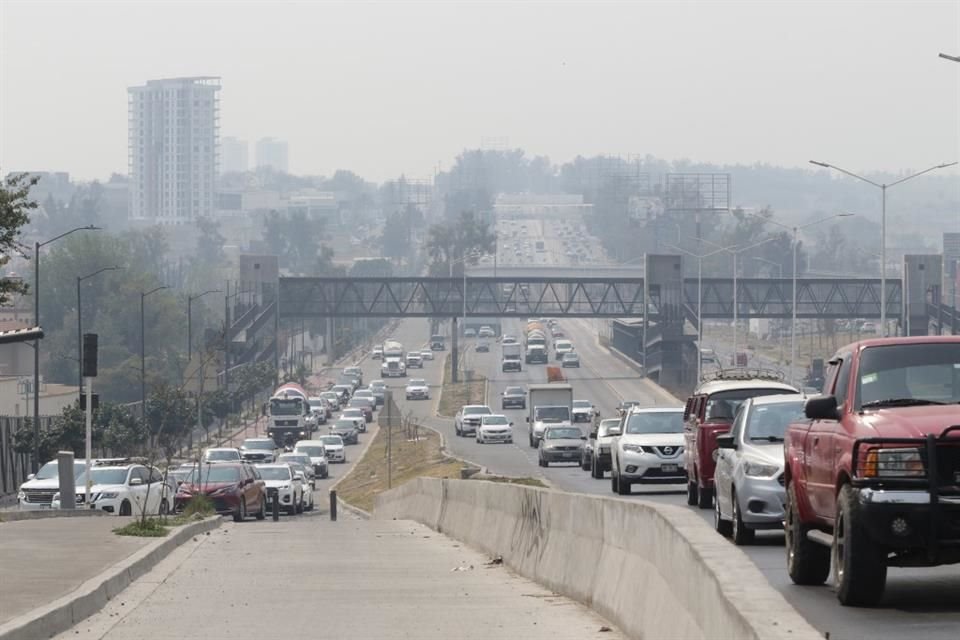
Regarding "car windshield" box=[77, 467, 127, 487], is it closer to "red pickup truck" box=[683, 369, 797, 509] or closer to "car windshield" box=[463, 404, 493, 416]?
"red pickup truck" box=[683, 369, 797, 509]

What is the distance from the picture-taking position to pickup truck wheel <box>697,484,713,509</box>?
83.8ft

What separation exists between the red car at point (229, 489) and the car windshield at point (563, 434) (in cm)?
1852

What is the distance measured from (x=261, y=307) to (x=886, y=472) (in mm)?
133502

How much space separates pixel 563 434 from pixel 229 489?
21962 mm

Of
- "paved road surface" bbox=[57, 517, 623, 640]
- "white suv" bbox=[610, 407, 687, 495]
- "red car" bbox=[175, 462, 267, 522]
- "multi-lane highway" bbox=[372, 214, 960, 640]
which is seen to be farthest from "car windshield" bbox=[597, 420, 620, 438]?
"paved road surface" bbox=[57, 517, 623, 640]

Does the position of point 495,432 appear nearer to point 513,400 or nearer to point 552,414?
point 552,414

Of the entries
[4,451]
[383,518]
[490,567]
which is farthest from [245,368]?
[490,567]

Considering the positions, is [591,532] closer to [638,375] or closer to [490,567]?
[490,567]

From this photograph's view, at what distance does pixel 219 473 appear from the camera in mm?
42531

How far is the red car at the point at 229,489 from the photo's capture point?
40.8 meters

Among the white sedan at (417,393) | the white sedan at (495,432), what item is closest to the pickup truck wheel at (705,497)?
the white sedan at (495,432)

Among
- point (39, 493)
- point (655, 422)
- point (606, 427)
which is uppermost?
point (655, 422)

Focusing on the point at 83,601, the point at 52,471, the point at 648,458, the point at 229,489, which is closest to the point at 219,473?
the point at 229,489

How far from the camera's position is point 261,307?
144 meters
